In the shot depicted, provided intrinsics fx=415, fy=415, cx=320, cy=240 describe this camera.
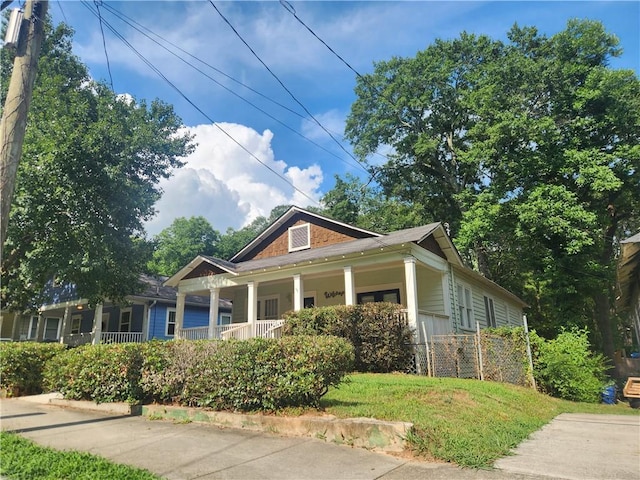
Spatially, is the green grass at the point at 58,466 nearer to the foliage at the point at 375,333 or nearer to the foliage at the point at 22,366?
the foliage at the point at 22,366

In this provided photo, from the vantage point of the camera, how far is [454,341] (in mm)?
12328

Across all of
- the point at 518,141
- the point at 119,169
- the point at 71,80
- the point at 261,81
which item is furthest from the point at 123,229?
the point at 518,141

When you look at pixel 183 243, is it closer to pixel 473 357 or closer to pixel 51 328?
pixel 51 328

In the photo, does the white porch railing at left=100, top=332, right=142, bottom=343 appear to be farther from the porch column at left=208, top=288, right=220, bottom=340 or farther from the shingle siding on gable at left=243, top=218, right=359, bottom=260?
the shingle siding on gable at left=243, top=218, right=359, bottom=260

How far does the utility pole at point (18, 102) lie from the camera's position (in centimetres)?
595

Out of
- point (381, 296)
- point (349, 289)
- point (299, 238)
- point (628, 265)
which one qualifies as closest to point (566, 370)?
point (628, 265)

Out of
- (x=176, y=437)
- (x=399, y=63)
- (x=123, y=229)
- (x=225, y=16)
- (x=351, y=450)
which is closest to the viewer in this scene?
(x=351, y=450)

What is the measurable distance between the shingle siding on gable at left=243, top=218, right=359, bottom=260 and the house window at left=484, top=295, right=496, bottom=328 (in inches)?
372

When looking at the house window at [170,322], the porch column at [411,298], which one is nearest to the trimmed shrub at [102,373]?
the porch column at [411,298]

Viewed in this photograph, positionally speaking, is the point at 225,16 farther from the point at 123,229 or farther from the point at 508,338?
the point at 123,229

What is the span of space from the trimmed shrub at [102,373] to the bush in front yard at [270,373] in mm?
1551

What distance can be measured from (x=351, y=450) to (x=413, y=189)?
90.9 ft

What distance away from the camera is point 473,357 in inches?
476

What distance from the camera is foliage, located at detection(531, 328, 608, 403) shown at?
11.9 m
